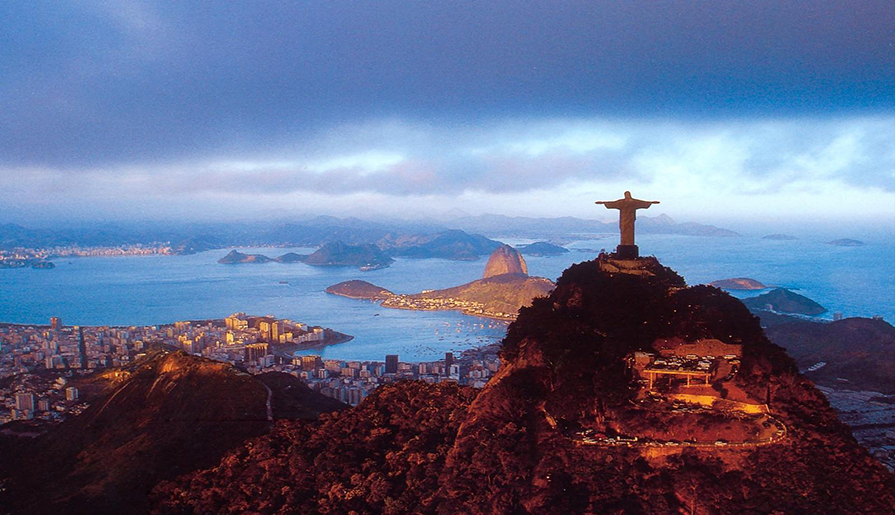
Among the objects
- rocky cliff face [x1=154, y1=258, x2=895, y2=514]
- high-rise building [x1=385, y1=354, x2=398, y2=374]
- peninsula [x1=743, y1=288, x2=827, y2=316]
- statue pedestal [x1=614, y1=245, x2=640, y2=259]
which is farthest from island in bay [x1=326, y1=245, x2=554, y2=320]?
rocky cliff face [x1=154, y1=258, x2=895, y2=514]

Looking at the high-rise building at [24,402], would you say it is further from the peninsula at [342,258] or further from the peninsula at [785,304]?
the peninsula at [342,258]

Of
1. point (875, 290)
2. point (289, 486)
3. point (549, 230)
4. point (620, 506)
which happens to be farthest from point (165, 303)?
point (549, 230)

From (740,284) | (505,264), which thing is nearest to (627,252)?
(740,284)

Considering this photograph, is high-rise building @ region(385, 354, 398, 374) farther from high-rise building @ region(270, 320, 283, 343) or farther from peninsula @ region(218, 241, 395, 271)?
peninsula @ region(218, 241, 395, 271)

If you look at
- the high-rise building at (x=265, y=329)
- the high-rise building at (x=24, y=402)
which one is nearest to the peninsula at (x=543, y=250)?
the high-rise building at (x=265, y=329)

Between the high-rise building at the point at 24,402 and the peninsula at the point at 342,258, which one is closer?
the high-rise building at the point at 24,402

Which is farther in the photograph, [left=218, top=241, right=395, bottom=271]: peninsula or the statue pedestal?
[left=218, top=241, right=395, bottom=271]: peninsula

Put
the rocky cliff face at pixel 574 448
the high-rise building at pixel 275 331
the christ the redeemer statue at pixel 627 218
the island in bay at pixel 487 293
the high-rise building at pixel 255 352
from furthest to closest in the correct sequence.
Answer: the island in bay at pixel 487 293
the high-rise building at pixel 275 331
the high-rise building at pixel 255 352
the christ the redeemer statue at pixel 627 218
the rocky cliff face at pixel 574 448
